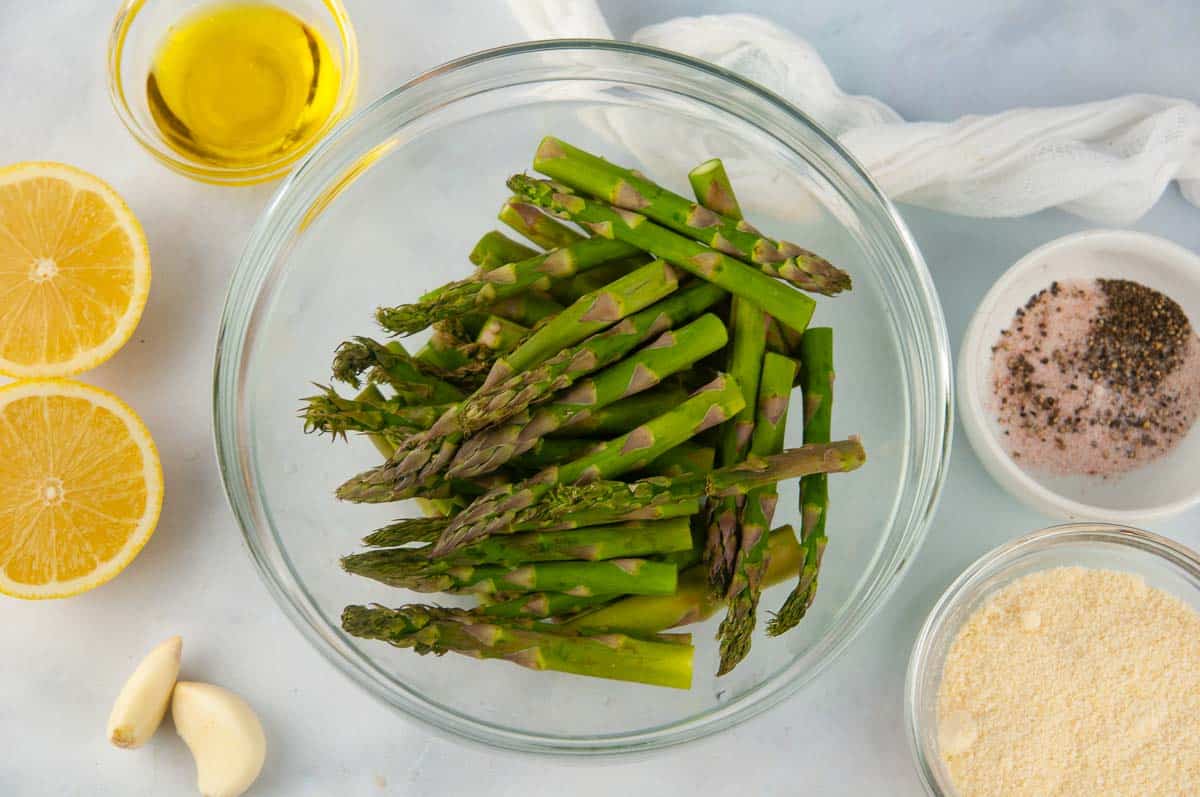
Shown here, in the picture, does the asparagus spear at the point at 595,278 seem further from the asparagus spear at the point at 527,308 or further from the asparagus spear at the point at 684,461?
the asparagus spear at the point at 684,461

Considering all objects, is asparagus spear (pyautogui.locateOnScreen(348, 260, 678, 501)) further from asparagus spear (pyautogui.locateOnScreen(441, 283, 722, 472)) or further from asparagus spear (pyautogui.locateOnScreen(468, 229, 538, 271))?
asparagus spear (pyautogui.locateOnScreen(468, 229, 538, 271))

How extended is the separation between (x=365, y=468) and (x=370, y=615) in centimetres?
35

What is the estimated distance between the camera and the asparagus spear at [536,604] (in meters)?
1.69

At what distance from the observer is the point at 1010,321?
2059mm

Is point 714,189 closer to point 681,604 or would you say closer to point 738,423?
point 738,423

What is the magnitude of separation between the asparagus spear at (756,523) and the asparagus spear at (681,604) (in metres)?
0.05

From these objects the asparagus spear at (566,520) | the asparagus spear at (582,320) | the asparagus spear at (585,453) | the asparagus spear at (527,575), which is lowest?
the asparagus spear at (527,575)

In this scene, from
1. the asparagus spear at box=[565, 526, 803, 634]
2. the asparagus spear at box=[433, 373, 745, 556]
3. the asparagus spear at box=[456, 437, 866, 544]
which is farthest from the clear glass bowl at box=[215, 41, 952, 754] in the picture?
the asparagus spear at box=[433, 373, 745, 556]

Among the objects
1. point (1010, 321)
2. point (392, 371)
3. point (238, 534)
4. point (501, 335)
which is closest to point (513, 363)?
point (501, 335)

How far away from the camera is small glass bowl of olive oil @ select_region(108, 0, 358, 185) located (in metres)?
2.05

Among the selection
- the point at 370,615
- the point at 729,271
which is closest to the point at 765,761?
the point at 370,615

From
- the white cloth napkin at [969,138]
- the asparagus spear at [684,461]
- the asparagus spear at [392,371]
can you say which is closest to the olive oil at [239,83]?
the white cloth napkin at [969,138]

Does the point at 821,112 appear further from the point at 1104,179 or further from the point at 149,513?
the point at 149,513

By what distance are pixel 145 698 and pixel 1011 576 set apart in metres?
1.63
